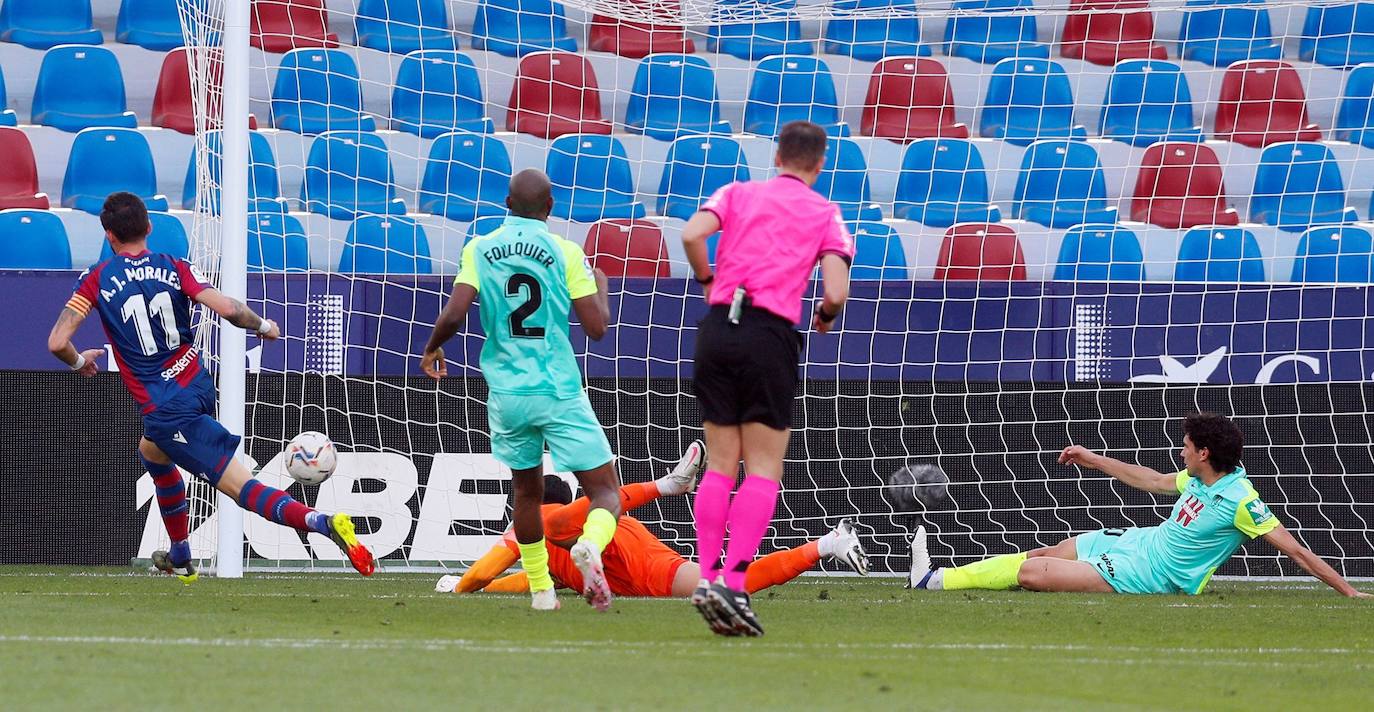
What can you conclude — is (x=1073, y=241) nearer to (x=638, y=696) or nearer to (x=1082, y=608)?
(x=1082, y=608)

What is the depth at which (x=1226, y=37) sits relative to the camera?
14.3 m

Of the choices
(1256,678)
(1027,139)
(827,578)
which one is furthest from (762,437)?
(1027,139)

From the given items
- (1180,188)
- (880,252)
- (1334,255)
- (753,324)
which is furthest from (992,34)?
(753,324)

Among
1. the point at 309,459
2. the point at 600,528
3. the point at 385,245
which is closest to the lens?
the point at 600,528

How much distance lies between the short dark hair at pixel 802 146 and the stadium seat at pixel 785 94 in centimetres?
782

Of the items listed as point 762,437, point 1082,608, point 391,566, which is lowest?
point 391,566

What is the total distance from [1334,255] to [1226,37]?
3030mm

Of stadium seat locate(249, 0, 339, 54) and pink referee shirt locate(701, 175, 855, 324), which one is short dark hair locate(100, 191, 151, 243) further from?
stadium seat locate(249, 0, 339, 54)

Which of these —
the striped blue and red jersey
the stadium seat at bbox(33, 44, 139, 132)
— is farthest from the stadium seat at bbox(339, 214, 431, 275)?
the striped blue and red jersey

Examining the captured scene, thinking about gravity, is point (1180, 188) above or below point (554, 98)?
below

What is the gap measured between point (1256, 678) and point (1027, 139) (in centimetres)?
978

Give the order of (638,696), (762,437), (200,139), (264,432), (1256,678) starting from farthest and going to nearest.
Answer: (264,432)
(200,139)
(762,437)
(1256,678)
(638,696)

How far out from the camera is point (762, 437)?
16.4 ft

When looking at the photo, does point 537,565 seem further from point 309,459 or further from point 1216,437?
point 1216,437
